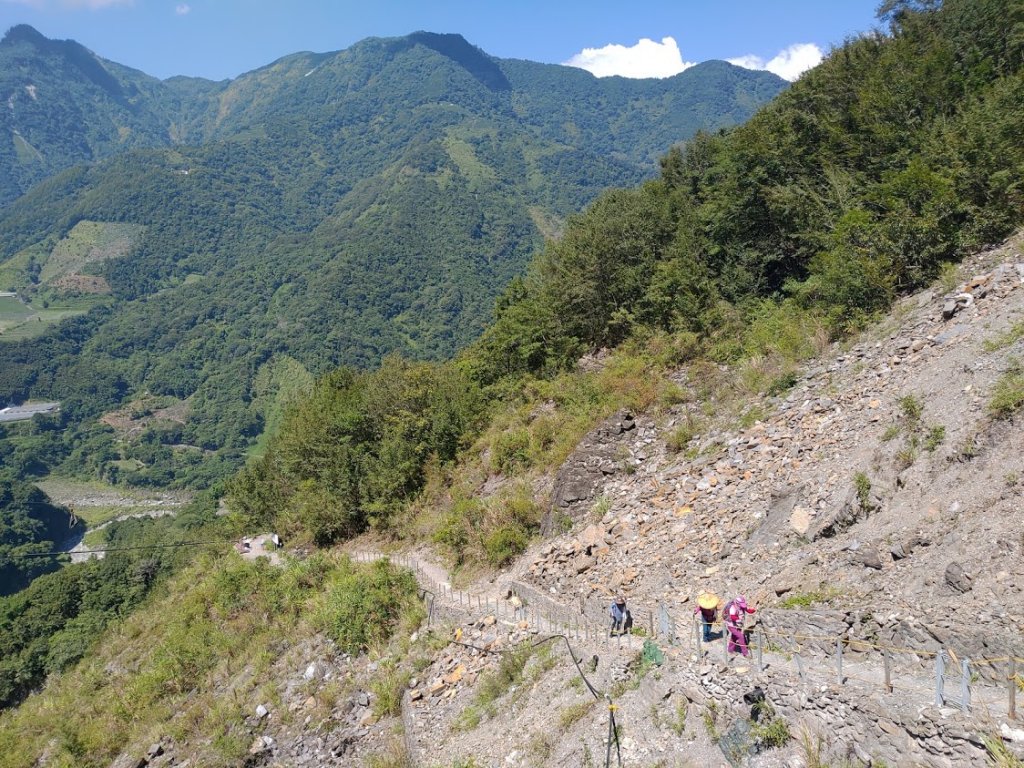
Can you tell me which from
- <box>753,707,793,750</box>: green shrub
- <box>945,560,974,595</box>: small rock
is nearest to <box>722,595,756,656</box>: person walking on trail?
<box>753,707,793,750</box>: green shrub

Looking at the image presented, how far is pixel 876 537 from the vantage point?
9336 millimetres

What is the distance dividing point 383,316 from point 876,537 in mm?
180611

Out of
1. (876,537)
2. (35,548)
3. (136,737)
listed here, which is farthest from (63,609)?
(35,548)

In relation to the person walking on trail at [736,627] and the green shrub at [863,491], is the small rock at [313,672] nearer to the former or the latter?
the person walking on trail at [736,627]

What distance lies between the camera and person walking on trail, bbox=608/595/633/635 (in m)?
10.6

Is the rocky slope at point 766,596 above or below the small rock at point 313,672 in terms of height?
above

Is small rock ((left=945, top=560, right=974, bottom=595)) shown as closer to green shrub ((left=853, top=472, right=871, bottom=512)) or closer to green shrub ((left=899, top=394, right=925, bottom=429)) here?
green shrub ((left=853, top=472, right=871, bottom=512))

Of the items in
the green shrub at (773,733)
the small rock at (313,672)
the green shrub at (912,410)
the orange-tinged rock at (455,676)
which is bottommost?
the small rock at (313,672)

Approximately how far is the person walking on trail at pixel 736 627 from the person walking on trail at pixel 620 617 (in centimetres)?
221

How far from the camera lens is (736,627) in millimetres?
8609

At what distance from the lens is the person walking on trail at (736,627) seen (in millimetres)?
8516

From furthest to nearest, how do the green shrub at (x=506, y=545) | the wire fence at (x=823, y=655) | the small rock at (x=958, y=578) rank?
the green shrub at (x=506, y=545)
the small rock at (x=958, y=578)
the wire fence at (x=823, y=655)

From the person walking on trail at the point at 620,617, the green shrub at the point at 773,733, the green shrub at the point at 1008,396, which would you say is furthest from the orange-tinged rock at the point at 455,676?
the green shrub at the point at 1008,396

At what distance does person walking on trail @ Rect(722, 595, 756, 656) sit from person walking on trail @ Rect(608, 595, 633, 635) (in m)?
2.21
